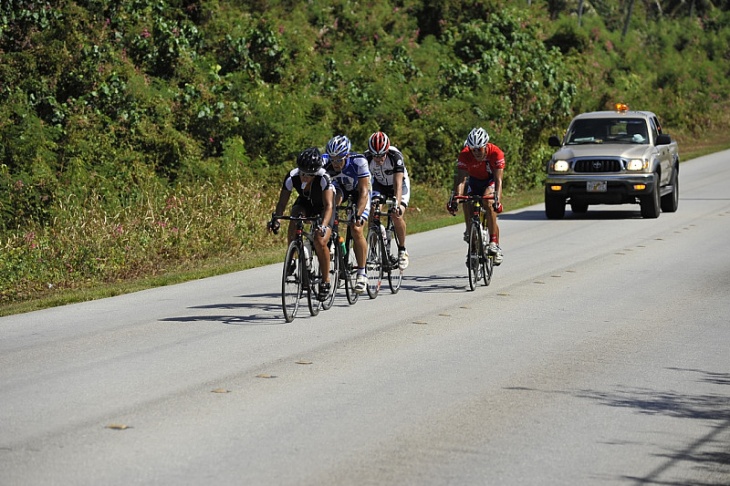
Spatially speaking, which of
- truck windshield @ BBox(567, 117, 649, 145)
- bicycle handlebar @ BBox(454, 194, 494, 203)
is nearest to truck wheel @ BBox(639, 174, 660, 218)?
truck windshield @ BBox(567, 117, 649, 145)

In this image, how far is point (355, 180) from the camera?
1331cm

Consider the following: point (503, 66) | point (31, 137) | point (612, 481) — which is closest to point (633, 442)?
point (612, 481)

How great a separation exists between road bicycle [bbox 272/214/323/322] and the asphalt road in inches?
8.3

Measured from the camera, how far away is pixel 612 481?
6.54 m

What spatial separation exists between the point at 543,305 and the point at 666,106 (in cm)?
3571

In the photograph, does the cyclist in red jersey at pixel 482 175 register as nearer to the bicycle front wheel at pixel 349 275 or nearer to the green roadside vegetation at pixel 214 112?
the bicycle front wheel at pixel 349 275

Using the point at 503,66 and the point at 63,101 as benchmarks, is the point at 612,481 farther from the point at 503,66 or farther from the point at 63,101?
the point at 503,66

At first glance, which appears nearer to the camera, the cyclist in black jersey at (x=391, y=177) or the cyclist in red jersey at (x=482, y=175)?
the cyclist in black jersey at (x=391, y=177)

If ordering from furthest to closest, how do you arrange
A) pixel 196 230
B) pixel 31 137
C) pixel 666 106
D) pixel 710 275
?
pixel 666 106 < pixel 31 137 < pixel 196 230 < pixel 710 275

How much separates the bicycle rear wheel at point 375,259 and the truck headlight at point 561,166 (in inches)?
399

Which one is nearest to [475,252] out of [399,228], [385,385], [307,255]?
[399,228]

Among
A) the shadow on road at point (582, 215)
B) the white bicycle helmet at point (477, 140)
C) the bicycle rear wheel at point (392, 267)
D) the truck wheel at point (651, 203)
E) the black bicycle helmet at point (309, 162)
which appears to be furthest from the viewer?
the shadow on road at point (582, 215)

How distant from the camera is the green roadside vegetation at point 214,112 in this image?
60.5 ft

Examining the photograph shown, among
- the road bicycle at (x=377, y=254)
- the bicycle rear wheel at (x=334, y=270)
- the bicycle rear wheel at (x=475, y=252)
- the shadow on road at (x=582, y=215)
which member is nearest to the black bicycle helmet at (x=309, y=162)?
the bicycle rear wheel at (x=334, y=270)
